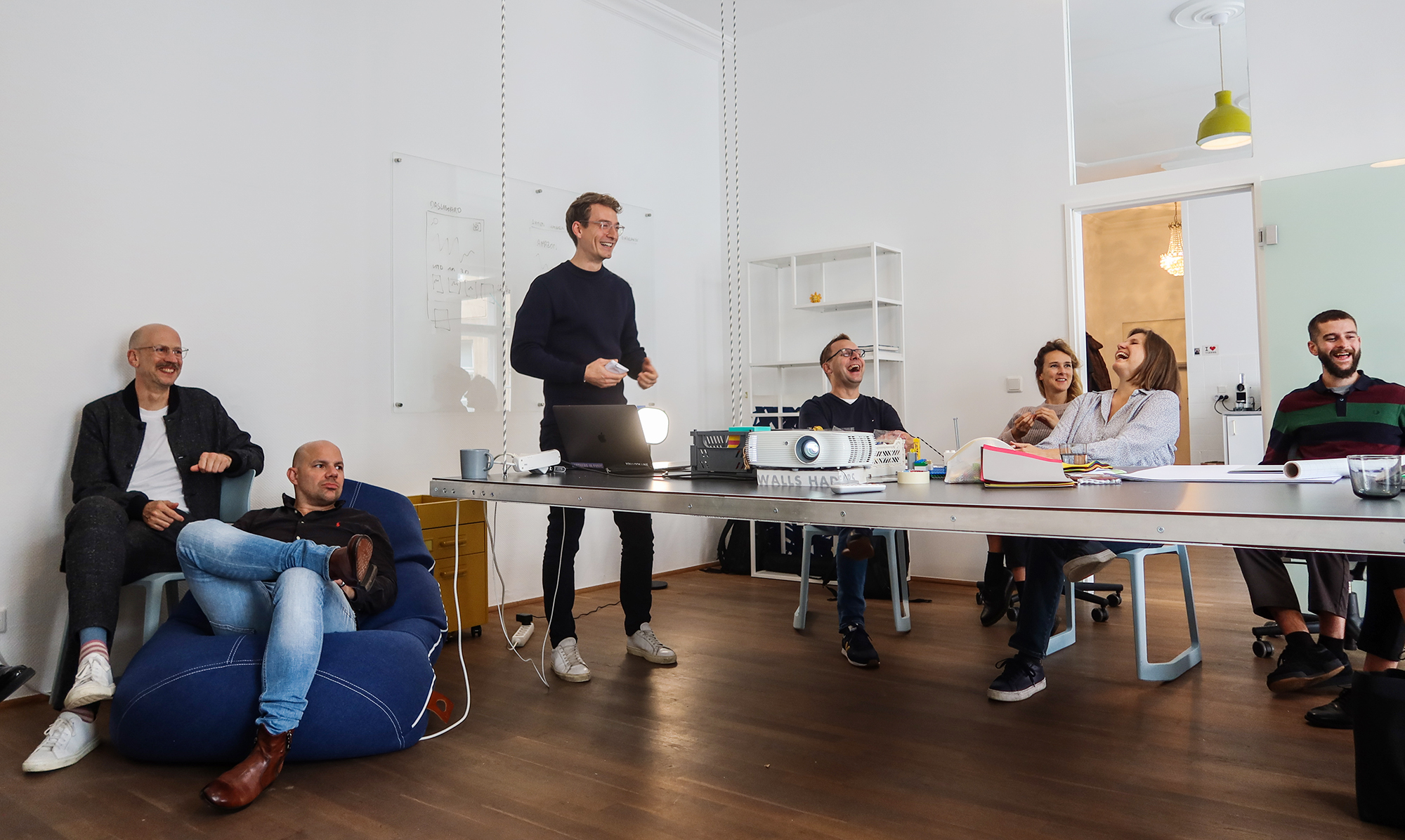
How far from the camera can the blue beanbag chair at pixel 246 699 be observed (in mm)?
2104

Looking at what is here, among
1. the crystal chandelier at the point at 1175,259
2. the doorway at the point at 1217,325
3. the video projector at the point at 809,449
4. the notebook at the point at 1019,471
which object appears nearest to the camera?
the notebook at the point at 1019,471

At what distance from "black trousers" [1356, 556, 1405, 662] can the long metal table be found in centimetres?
51

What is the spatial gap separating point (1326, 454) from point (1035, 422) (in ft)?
3.71

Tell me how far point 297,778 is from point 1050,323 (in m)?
3.73

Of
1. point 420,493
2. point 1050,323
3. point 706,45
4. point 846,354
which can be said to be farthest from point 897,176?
point 420,493

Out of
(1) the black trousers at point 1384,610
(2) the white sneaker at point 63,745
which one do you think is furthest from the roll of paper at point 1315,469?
(2) the white sneaker at point 63,745

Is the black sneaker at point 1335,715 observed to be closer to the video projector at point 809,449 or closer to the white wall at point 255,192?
the video projector at point 809,449

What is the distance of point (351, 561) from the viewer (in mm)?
2170

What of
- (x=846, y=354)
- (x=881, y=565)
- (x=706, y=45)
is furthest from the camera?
(x=706, y=45)

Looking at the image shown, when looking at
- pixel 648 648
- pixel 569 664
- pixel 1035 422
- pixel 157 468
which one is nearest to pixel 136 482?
pixel 157 468

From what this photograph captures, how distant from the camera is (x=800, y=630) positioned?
3545 millimetres

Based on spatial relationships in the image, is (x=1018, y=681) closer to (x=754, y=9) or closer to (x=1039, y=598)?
(x=1039, y=598)

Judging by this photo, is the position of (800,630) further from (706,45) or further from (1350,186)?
(706,45)

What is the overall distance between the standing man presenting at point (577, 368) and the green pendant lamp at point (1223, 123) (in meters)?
2.77
